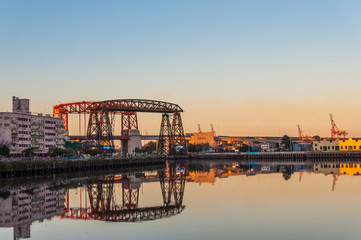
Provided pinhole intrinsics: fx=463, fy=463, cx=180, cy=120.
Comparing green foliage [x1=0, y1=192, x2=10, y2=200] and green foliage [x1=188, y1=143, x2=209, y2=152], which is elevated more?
green foliage [x1=188, y1=143, x2=209, y2=152]

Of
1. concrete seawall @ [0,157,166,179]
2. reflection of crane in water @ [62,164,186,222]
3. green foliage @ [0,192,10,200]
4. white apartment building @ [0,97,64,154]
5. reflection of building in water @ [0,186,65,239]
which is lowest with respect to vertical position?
reflection of crane in water @ [62,164,186,222]

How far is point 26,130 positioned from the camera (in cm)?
6956

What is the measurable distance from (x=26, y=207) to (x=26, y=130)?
47.8m

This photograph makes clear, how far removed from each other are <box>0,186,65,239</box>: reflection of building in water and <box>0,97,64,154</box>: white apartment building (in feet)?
114

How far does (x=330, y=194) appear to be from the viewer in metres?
28.3

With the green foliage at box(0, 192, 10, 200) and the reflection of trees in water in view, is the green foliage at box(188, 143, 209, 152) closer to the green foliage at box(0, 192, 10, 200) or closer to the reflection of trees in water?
the reflection of trees in water

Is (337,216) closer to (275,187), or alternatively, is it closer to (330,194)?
(330,194)

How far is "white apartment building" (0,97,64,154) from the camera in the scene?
65438mm

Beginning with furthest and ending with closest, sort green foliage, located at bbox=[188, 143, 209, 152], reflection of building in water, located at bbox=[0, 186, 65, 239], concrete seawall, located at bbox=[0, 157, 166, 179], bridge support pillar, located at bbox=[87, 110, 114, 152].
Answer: green foliage, located at bbox=[188, 143, 209, 152] < bridge support pillar, located at bbox=[87, 110, 114, 152] < concrete seawall, located at bbox=[0, 157, 166, 179] < reflection of building in water, located at bbox=[0, 186, 65, 239]

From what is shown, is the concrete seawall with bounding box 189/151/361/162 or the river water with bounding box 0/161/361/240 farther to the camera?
the concrete seawall with bounding box 189/151/361/162

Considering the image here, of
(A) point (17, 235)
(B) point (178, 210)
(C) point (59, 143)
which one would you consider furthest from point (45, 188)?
(C) point (59, 143)

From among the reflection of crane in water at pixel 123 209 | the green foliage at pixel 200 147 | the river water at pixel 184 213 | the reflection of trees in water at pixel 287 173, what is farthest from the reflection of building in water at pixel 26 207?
the green foliage at pixel 200 147

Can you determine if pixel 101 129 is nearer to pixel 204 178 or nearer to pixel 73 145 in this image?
pixel 73 145

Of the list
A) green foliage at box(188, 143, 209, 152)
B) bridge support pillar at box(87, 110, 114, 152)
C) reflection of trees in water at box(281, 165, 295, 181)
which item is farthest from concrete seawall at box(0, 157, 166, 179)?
green foliage at box(188, 143, 209, 152)
